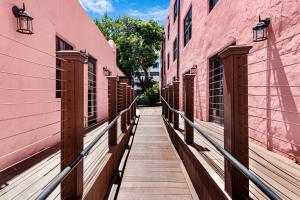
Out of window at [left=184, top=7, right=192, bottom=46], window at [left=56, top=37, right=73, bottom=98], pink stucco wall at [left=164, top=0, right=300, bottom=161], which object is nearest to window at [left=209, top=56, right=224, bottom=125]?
pink stucco wall at [left=164, top=0, right=300, bottom=161]

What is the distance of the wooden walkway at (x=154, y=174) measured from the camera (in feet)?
10.7

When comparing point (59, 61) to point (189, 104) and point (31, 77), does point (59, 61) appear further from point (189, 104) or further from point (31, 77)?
point (189, 104)

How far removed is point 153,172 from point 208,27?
5.23 m

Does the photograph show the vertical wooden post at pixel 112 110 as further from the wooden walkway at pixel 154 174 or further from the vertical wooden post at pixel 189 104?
the vertical wooden post at pixel 189 104

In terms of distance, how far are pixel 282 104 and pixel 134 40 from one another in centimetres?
2129

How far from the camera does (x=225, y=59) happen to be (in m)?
2.05

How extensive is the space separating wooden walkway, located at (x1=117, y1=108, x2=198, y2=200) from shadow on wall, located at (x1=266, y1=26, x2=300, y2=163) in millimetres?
1546

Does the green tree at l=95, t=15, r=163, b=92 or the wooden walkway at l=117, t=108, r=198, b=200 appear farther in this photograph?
the green tree at l=95, t=15, r=163, b=92

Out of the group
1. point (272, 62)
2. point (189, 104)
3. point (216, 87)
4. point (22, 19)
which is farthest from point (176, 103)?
point (22, 19)

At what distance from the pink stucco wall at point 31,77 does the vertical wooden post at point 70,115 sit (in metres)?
0.28

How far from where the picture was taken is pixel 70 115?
195cm

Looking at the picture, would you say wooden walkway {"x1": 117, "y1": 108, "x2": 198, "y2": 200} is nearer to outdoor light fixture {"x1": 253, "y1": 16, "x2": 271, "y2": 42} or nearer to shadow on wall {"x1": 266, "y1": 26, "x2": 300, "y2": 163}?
shadow on wall {"x1": 266, "y1": 26, "x2": 300, "y2": 163}

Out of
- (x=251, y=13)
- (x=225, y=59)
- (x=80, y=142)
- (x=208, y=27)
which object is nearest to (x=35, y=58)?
(x=80, y=142)

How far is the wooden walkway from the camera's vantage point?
325cm
